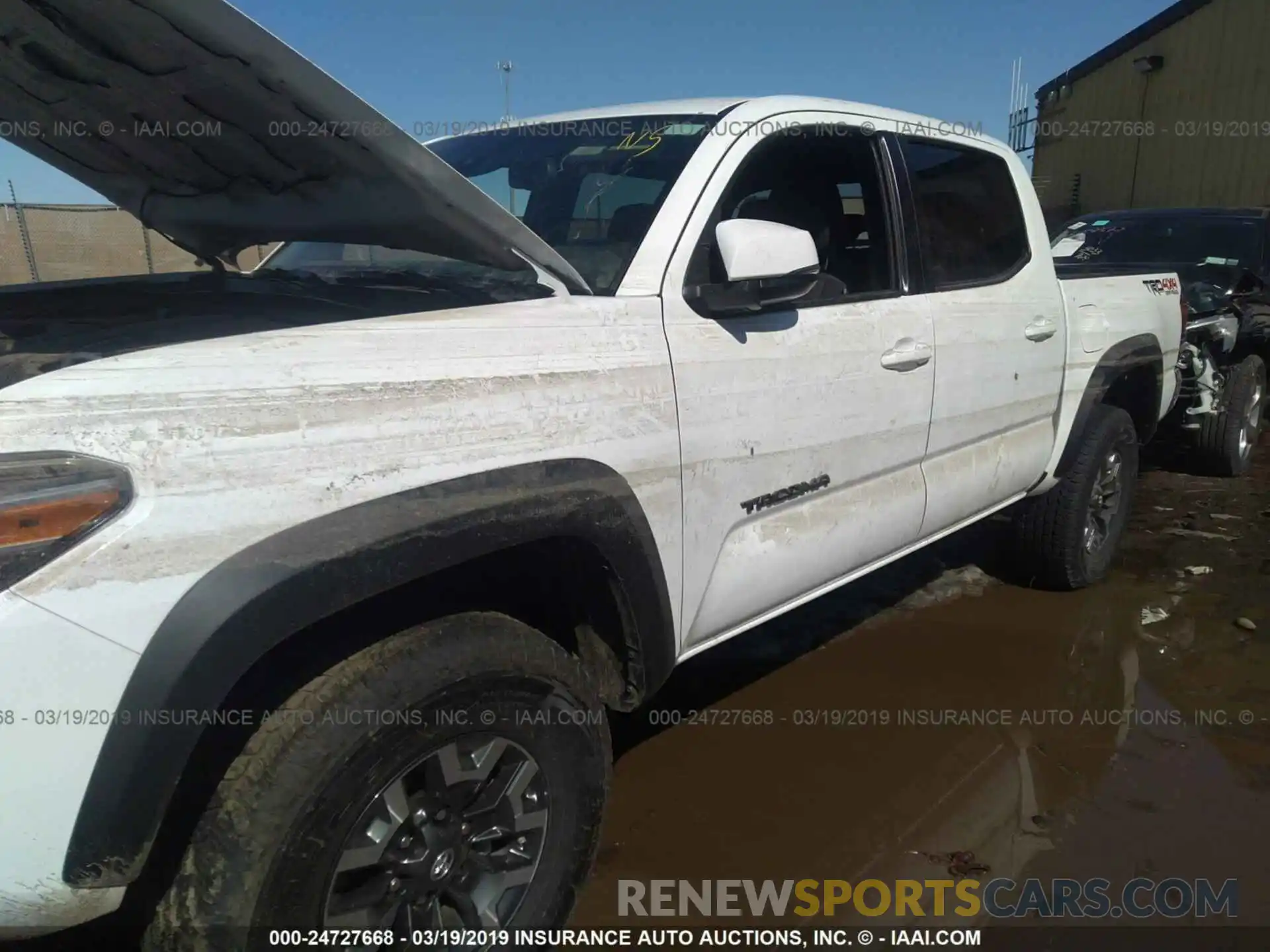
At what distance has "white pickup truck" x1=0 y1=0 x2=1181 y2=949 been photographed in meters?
1.34

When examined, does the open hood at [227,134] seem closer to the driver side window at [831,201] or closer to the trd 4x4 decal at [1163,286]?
the driver side window at [831,201]

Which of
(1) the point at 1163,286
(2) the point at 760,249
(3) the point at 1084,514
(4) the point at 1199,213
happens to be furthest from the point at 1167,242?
(2) the point at 760,249

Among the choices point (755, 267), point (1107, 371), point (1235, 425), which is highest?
point (755, 267)

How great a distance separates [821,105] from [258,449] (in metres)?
2.09

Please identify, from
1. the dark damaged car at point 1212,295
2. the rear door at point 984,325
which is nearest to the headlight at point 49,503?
the rear door at point 984,325

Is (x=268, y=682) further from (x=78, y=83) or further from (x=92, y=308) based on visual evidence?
(x=78, y=83)

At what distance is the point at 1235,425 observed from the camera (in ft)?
20.2

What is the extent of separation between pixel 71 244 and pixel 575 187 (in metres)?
13.0

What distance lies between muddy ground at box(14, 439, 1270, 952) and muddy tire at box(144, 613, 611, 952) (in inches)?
21.0

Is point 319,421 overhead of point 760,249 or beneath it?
beneath

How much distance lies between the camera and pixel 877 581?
4527mm

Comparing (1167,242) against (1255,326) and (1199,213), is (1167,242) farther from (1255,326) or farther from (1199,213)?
(1255,326)
